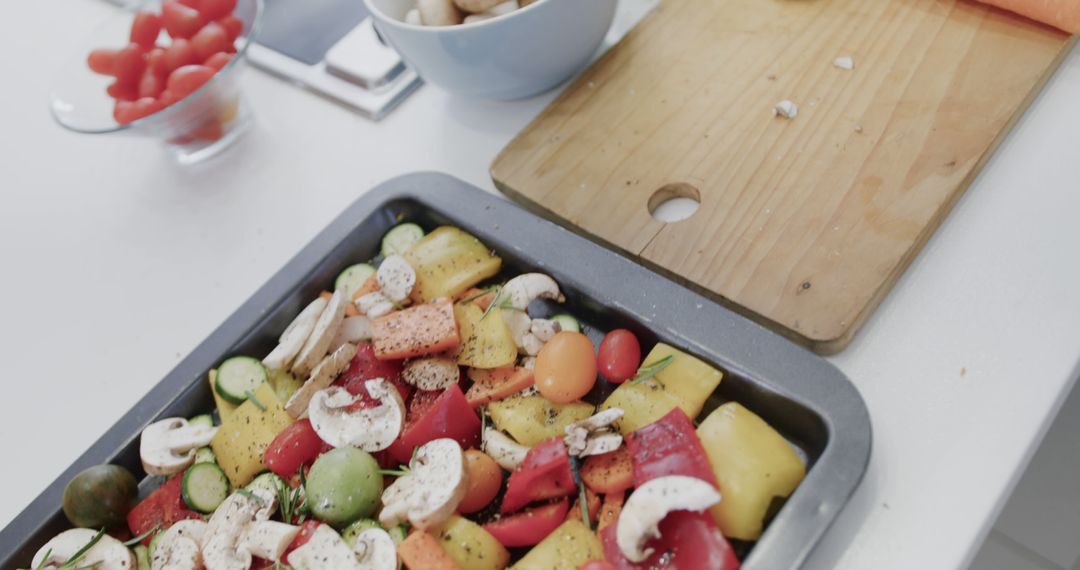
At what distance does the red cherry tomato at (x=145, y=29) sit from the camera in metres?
1.35

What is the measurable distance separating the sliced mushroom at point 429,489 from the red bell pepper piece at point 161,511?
0.83 feet

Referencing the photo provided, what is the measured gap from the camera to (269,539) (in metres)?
0.88

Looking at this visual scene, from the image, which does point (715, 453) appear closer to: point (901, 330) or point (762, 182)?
point (901, 330)

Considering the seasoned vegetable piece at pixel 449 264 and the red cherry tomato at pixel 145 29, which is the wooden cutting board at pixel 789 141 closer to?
the seasoned vegetable piece at pixel 449 264

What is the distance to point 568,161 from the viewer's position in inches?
45.7

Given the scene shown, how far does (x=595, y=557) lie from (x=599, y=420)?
0.43 ft

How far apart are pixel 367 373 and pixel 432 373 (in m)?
0.09

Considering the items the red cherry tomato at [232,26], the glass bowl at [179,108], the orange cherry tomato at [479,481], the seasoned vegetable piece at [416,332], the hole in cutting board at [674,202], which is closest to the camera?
the orange cherry tomato at [479,481]

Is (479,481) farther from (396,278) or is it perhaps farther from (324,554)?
(396,278)

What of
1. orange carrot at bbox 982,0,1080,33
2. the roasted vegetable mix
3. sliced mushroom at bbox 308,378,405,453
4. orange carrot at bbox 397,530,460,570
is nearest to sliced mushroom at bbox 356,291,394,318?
the roasted vegetable mix

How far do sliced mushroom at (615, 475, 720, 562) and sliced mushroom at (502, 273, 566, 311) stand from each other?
31 cm

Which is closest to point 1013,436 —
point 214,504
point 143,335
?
point 214,504

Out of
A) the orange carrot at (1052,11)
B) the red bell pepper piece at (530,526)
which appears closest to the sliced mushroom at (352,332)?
the red bell pepper piece at (530,526)

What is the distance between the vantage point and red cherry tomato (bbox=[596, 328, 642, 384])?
925 mm
